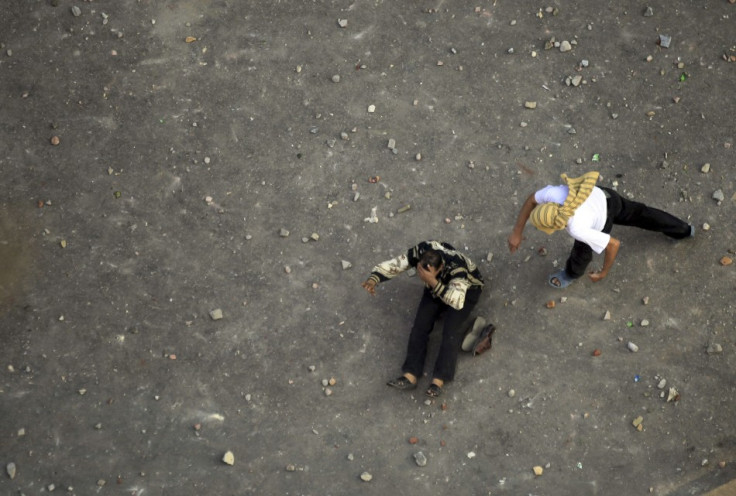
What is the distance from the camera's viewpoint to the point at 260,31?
7.94 m

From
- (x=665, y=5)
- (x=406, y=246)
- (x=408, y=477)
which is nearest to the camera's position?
(x=408, y=477)

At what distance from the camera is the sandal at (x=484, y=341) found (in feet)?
22.4

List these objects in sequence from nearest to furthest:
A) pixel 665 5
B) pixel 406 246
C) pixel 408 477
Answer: pixel 408 477 < pixel 406 246 < pixel 665 5

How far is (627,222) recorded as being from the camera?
6555 millimetres

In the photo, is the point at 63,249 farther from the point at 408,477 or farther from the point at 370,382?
the point at 408,477

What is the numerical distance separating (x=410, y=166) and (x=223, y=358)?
93.5 inches

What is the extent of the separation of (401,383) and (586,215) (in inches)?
79.1

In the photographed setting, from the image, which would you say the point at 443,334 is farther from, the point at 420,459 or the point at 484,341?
the point at 420,459

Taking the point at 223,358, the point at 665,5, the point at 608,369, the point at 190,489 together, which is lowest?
the point at 190,489

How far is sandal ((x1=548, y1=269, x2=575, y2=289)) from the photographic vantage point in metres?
6.90

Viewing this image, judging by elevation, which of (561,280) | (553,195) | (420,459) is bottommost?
(420,459)

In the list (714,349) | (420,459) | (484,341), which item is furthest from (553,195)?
(420,459)

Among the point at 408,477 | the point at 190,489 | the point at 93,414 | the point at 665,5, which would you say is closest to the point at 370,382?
the point at 408,477

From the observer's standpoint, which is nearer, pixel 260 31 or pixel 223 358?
pixel 223 358
